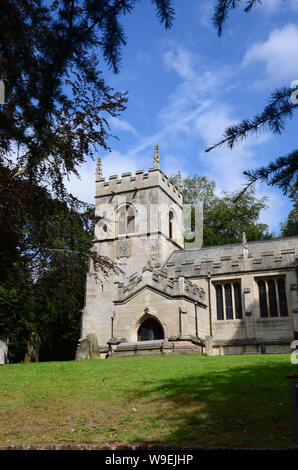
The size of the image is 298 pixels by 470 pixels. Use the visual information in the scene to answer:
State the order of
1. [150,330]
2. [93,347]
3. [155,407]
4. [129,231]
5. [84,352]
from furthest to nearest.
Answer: [129,231]
[150,330]
[93,347]
[84,352]
[155,407]

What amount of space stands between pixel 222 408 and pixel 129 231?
24.1 metres

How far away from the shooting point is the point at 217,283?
27.8 meters

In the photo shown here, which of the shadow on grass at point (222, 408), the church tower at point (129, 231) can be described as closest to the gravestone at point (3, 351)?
the church tower at point (129, 231)

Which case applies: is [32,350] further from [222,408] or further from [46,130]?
[46,130]

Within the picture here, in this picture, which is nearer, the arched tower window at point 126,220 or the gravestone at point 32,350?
the gravestone at point 32,350

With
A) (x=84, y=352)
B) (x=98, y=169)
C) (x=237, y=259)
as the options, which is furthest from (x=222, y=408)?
A: (x=98, y=169)

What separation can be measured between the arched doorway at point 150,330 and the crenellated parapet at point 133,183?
36.6 feet

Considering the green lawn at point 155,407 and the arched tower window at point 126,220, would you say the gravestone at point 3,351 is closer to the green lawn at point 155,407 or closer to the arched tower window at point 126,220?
A: the arched tower window at point 126,220

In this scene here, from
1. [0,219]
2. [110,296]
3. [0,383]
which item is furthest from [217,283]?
[0,219]

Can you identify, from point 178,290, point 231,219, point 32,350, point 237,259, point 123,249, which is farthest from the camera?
point 231,219

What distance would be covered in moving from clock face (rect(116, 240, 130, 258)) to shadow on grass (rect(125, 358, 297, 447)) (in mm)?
19639

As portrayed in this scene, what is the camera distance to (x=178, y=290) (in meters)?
24.2

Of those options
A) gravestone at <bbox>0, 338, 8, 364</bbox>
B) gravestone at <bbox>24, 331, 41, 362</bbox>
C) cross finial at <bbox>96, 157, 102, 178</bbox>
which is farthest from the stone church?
gravestone at <bbox>0, 338, 8, 364</bbox>

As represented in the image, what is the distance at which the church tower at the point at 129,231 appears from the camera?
3081 cm
